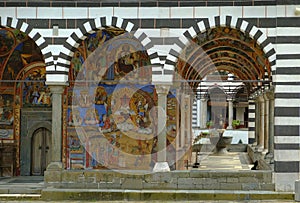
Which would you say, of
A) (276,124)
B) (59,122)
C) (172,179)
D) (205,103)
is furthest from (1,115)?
(205,103)

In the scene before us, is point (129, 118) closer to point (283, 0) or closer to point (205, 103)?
point (283, 0)

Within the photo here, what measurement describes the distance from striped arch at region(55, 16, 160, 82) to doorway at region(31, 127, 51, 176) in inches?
149

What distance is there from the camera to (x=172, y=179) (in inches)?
579

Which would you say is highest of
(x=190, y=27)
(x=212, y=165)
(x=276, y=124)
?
(x=190, y=27)

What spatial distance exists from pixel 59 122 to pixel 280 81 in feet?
17.9

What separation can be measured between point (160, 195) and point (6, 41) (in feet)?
21.7

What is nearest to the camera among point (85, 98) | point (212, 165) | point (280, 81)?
point (280, 81)

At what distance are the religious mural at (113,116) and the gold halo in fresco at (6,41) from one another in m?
2.07

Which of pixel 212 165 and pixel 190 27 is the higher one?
pixel 190 27

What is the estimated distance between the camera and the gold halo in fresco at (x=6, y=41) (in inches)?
675

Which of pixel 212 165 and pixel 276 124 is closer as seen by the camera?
pixel 276 124

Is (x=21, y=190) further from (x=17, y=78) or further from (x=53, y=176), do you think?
(x=17, y=78)

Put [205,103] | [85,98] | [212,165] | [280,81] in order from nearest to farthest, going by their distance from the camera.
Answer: [280,81] → [85,98] → [212,165] → [205,103]

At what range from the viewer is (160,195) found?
14375 millimetres
